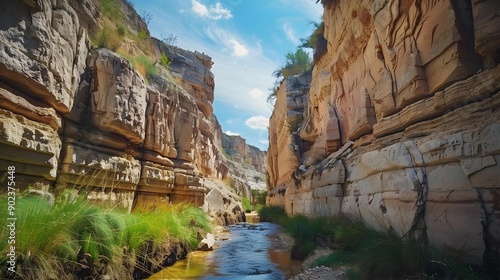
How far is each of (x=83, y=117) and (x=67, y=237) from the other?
4.74 meters

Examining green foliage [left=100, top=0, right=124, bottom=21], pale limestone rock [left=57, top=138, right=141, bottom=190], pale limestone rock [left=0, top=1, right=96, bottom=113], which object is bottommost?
pale limestone rock [left=57, top=138, right=141, bottom=190]

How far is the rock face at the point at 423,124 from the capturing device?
3746 mm

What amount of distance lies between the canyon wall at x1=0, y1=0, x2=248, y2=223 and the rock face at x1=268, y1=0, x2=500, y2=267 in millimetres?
6078

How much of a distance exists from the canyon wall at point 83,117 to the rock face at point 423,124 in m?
6.08

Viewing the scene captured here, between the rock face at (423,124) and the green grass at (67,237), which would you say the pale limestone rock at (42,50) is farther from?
the rock face at (423,124)

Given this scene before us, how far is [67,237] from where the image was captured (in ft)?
11.5

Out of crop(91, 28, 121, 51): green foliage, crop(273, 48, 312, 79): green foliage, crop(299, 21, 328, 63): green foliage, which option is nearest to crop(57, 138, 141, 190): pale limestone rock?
crop(91, 28, 121, 51): green foliage

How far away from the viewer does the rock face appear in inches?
147

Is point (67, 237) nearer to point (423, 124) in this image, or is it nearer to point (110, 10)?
point (423, 124)

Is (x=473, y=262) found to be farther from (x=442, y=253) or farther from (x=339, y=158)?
(x=339, y=158)

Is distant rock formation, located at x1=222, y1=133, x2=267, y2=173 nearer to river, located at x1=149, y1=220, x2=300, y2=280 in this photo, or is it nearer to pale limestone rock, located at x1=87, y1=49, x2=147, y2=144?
pale limestone rock, located at x1=87, y1=49, x2=147, y2=144

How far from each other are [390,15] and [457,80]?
2945mm

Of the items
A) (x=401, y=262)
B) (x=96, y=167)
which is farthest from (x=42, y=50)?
(x=401, y=262)

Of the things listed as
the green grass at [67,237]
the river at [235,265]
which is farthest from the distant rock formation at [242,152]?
→ the green grass at [67,237]
